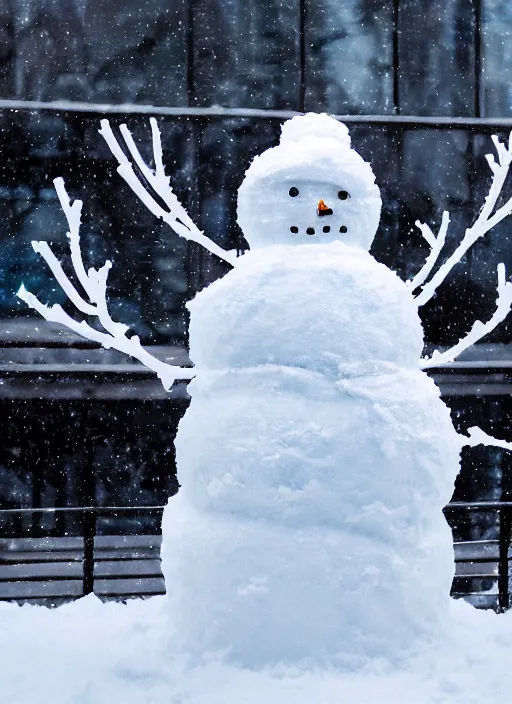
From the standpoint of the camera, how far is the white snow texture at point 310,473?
3984 millimetres

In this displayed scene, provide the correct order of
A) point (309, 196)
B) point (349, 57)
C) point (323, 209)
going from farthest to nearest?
point (349, 57) → point (309, 196) → point (323, 209)

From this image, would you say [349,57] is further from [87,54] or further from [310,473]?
[310,473]

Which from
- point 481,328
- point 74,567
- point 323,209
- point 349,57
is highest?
point 349,57

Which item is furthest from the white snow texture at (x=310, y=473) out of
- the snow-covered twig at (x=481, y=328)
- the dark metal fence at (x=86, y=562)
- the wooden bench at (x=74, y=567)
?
the wooden bench at (x=74, y=567)

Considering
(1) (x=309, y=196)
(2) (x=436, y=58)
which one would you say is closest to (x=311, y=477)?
(1) (x=309, y=196)

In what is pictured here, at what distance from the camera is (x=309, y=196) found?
4.47 meters

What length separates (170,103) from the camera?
35.4 feet

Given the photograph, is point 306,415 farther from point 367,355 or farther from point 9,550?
point 9,550

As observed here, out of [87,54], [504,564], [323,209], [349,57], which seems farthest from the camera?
[349,57]

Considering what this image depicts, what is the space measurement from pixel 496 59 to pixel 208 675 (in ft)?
30.8

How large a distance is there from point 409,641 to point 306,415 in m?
1.12

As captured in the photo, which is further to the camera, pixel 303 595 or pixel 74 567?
pixel 74 567

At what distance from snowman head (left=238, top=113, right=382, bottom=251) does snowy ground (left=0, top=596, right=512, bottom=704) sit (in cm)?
201

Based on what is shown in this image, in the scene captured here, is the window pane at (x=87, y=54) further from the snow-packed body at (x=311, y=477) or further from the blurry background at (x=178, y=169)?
the snow-packed body at (x=311, y=477)
